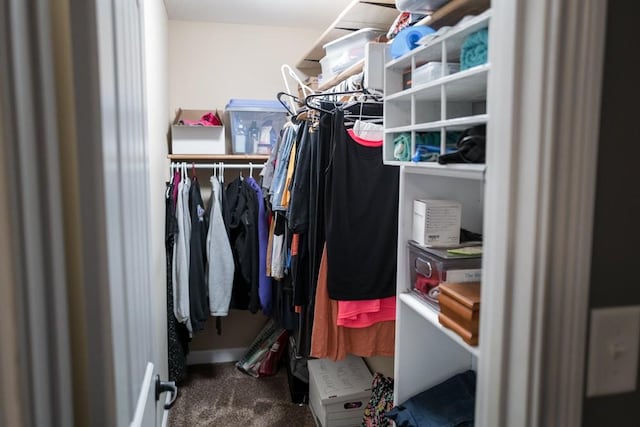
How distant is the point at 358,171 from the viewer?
1.93 metres

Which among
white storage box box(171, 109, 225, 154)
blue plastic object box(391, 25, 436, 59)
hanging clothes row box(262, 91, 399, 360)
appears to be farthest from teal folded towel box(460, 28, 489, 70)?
white storage box box(171, 109, 225, 154)

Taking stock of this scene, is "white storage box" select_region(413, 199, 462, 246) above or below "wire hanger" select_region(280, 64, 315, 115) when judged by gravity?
below

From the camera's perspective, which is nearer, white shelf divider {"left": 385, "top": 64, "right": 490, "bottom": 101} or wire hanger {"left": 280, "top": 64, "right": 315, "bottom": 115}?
white shelf divider {"left": 385, "top": 64, "right": 490, "bottom": 101}

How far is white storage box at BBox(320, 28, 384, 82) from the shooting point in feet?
7.64

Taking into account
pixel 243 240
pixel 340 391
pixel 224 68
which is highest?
pixel 224 68

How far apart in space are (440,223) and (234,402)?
6.96 ft

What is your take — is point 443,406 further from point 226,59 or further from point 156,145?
point 226,59

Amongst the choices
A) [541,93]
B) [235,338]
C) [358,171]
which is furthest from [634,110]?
[235,338]

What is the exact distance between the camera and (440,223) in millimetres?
1332

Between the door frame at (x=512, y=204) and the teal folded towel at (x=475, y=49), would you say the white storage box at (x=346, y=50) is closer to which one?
the teal folded towel at (x=475, y=49)

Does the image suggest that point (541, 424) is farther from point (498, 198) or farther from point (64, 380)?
point (64, 380)

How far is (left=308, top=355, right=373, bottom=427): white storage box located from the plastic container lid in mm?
1694

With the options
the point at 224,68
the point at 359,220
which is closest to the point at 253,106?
the point at 224,68

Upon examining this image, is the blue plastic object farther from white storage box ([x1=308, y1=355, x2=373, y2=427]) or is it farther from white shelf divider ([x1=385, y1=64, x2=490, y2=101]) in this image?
white storage box ([x1=308, y1=355, x2=373, y2=427])
